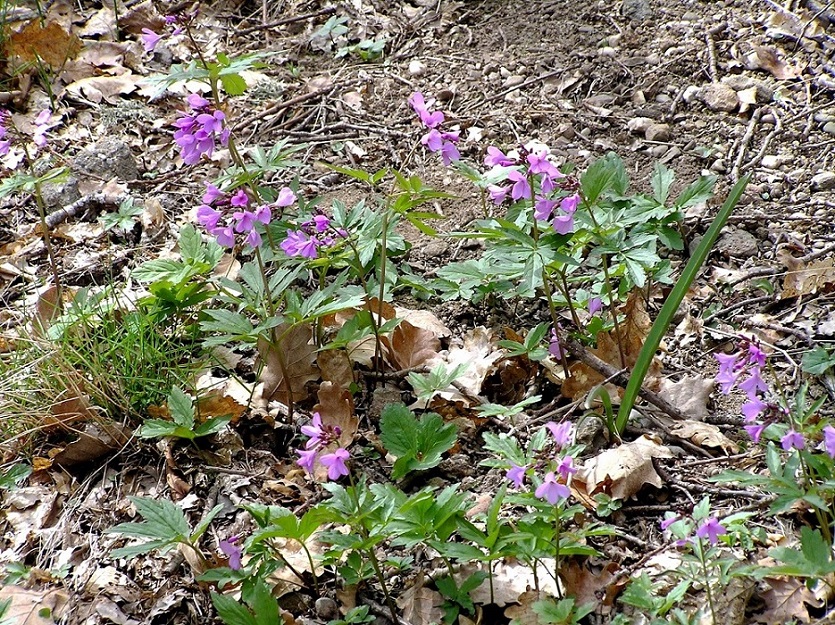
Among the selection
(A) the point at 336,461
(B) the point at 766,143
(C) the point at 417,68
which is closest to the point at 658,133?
(B) the point at 766,143

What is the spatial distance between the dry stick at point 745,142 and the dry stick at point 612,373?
1.15 meters

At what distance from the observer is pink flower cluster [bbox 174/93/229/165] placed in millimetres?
1966

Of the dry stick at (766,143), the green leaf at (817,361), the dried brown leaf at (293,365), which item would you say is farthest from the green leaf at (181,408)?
the dry stick at (766,143)

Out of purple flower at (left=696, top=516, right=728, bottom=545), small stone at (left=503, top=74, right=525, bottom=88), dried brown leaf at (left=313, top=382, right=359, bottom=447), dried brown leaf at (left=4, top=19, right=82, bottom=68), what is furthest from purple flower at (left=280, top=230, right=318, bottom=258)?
dried brown leaf at (left=4, top=19, right=82, bottom=68)

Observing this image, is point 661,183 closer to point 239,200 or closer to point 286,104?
point 239,200

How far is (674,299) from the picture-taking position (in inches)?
79.3

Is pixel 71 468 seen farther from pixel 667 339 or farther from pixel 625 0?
pixel 625 0

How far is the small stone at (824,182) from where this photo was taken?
3.03 metres

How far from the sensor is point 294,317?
2.17 meters

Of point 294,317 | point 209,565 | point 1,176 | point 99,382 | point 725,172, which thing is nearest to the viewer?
point 209,565

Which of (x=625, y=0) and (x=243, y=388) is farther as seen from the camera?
(x=625, y=0)

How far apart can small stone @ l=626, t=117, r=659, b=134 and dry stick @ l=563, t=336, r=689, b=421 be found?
53.1 inches

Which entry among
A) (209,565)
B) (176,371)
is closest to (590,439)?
(209,565)

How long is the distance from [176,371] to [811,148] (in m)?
A: 2.62
